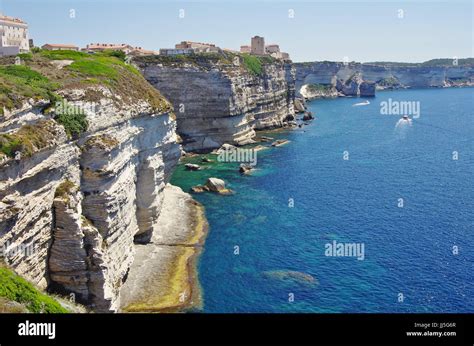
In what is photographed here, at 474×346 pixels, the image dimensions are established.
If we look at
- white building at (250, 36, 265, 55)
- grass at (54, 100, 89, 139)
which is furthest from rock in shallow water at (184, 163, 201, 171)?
white building at (250, 36, 265, 55)

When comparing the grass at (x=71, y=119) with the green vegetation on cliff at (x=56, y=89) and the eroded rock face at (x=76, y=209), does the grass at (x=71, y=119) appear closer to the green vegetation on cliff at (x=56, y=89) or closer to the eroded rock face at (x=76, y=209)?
the green vegetation on cliff at (x=56, y=89)

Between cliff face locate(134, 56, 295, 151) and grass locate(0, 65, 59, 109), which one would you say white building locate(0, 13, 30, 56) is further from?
grass locate(0, 65, 59, 109)

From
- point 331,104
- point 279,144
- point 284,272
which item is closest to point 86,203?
point 284,272

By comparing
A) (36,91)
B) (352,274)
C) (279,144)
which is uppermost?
A: (36,91)

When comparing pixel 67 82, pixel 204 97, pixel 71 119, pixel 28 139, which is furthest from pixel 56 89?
pixel 204 97

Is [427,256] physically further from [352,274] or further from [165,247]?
[165,247]

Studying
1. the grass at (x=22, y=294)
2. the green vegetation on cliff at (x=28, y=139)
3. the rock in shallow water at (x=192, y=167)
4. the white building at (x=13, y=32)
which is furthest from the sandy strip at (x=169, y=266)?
the white building at (x=13, y=32)
